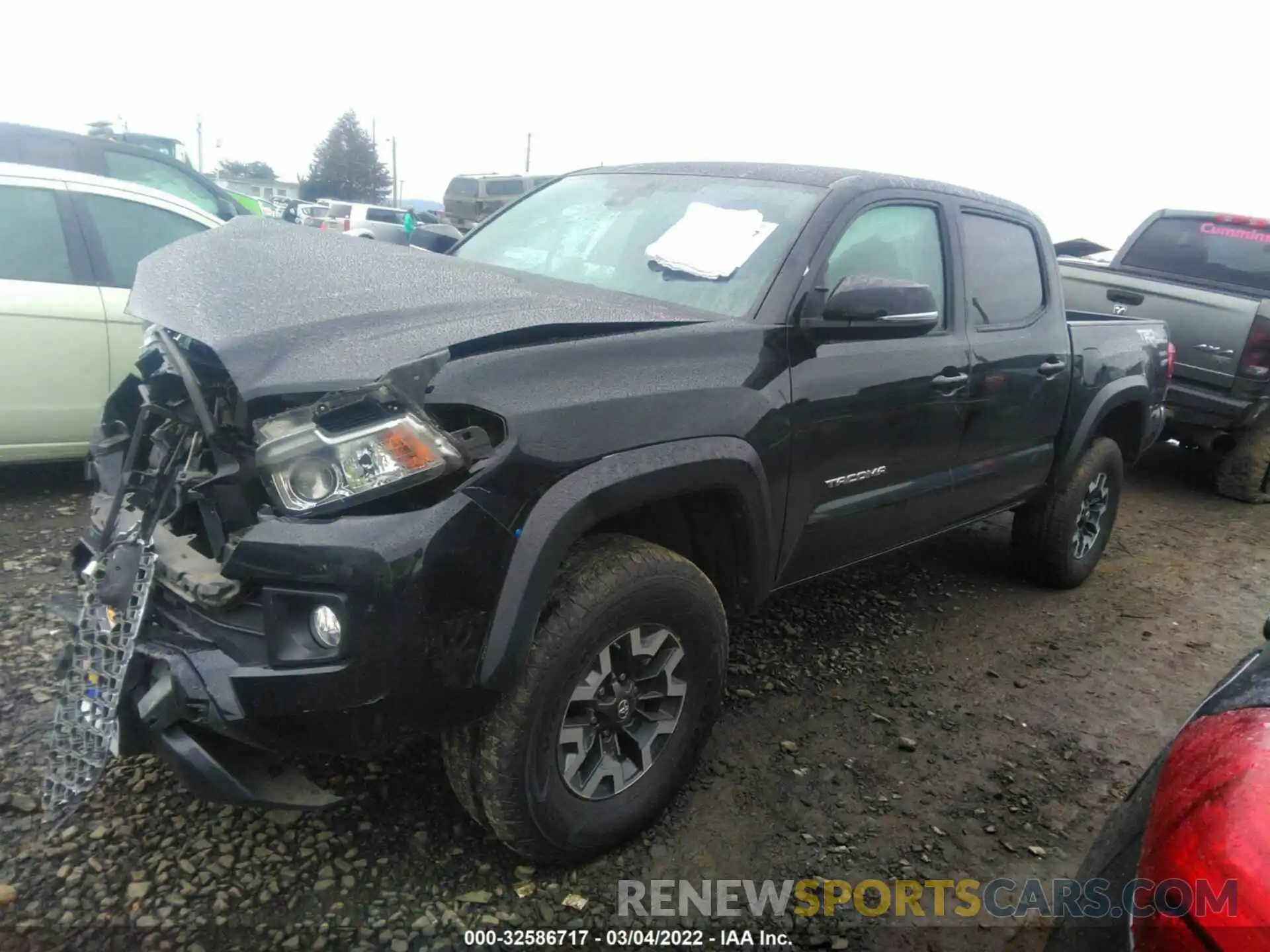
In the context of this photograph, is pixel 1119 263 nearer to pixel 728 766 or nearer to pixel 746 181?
pixel 746 181

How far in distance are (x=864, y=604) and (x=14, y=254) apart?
4370mm

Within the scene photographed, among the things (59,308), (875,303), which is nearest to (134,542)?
(875,303)

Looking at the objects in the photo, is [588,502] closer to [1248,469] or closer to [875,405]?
[875,405]

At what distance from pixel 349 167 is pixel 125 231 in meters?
61.0

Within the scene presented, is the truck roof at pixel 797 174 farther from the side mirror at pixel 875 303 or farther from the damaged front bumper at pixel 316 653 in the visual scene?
the damaged front bumper at pixel 316 653

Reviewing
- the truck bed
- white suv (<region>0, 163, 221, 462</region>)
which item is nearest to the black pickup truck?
white suv (<region>0, 163, 221, 462</region>)

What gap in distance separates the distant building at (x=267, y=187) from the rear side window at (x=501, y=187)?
22410mm

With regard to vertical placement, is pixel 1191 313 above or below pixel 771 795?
above

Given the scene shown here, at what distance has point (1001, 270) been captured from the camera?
150 inches

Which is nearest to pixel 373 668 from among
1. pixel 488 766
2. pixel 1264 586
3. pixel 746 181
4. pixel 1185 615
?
pixel 488 766

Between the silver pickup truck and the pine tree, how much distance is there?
57074mm

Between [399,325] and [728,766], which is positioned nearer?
[399,325]

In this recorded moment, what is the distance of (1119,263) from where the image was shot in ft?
24.5

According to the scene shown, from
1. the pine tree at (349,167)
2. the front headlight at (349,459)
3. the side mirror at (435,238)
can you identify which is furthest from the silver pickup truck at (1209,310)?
the pine tree at (349,167)
